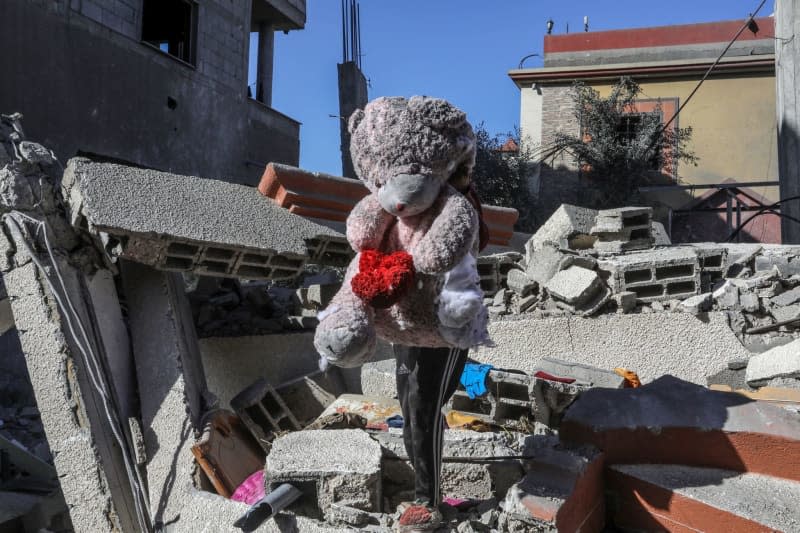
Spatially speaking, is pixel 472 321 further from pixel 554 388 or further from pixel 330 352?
pixel 554 388

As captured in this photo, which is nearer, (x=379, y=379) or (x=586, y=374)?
(x=586, y=374)

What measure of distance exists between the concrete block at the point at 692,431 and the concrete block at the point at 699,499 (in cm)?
5

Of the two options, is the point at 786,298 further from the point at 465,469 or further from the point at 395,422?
the point at 465,469

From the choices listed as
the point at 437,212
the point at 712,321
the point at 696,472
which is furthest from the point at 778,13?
the point at 437,212

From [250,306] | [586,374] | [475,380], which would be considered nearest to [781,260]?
[586,374]

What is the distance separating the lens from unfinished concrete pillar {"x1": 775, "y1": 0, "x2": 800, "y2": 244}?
843 centimetres

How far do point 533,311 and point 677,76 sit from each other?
10.2 metres

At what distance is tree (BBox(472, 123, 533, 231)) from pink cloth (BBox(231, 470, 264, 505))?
32.5ft

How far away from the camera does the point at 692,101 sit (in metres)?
13.4

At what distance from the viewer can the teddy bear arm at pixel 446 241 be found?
2189 mm

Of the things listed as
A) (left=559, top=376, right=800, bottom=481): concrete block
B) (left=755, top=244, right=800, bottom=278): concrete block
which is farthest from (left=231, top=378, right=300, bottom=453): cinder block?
(left=755, top=244, right=800, bottom=278): concrete block

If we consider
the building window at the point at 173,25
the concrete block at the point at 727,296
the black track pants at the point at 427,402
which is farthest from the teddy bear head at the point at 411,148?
the building window at the point at 173,25

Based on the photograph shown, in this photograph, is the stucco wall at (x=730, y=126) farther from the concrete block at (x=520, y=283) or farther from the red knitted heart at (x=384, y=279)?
the red knitted heart at (x=384, y=279)

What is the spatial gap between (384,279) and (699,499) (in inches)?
61.8
